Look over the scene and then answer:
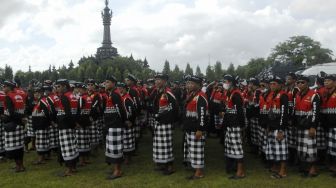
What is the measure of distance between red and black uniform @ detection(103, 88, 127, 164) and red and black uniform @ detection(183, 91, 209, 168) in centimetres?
162

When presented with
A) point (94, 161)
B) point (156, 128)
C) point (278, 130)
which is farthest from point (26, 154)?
point (278, 130)

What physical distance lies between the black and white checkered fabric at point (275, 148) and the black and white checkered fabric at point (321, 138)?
135 cm

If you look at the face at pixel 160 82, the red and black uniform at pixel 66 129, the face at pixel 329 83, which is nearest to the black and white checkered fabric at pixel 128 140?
the red and black uniform at pixel 66 129

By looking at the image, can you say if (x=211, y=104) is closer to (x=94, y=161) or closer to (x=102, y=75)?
(x=94, y=161)

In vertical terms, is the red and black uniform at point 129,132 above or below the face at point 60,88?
below

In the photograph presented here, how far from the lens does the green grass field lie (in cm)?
816

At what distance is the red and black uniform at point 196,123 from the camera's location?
27.9 ft

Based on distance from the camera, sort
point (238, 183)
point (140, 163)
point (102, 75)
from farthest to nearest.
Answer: point (102, 75) → point (140, 163) → point (238, 183)

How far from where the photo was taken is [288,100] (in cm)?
846

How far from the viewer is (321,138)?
9.34m

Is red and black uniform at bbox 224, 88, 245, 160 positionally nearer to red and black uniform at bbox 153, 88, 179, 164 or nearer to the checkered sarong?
red and black uniform at bbox 153, 88, 179, 164

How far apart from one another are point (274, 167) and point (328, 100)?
212 cm

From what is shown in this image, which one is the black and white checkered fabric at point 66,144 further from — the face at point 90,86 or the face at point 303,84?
the face at point 303,84

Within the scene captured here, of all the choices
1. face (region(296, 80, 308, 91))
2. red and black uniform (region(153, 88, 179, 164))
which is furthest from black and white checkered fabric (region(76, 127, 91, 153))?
face (region(296, 80, 308, 91))
